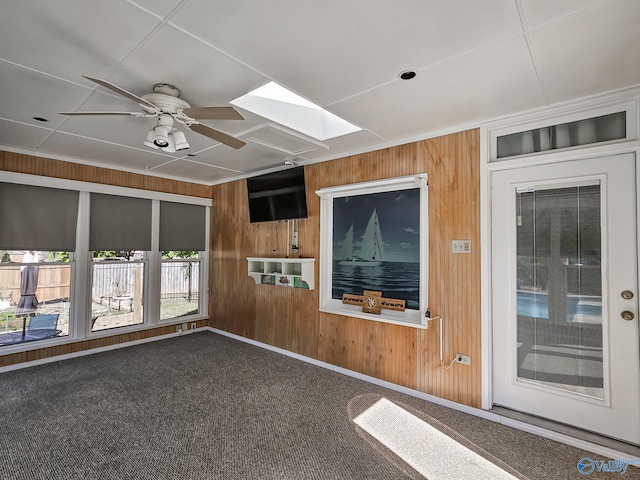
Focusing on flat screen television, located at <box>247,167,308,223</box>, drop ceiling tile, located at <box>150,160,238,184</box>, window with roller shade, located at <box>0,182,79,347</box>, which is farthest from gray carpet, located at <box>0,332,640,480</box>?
drop ceiling tile, located at <box>150,160,238,184</box>

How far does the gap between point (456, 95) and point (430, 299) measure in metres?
1.86

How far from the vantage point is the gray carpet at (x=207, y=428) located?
84.0 inches

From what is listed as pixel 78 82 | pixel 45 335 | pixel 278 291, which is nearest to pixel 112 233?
pixel 45 335

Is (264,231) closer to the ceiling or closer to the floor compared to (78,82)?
closer to the floor

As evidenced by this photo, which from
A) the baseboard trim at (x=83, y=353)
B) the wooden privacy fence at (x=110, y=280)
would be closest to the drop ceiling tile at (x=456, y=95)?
the wooden privacy fence at (x=110, y=280)

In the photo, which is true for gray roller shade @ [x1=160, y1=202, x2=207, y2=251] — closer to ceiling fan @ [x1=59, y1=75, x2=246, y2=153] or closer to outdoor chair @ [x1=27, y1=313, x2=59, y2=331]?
outdoor chair @ [x1=27, y1=313, x2=59, y2=331]

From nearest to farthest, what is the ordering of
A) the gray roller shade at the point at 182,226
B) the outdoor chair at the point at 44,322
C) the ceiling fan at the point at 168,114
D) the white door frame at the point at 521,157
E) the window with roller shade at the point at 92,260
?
the ceiling fan at the point at 168,114 < the white door frame at the point at 521,157 < the window with roller shade at the point at 92,260 < the outdoor chair at the point at 44,322 < the gray roller shade at the point at 182,226

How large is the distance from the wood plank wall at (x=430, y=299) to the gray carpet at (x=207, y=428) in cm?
27

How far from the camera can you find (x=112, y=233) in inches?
185

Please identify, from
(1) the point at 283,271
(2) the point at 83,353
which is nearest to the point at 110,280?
(2) the point at 83,353

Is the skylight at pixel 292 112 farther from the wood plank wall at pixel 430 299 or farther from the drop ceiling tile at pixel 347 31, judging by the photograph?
the drop ceiling tile at pixel 347 31

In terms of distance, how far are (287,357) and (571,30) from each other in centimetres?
420

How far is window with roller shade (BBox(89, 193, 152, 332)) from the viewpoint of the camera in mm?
4574

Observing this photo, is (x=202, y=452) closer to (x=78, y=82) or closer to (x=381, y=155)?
(x=78, y=82)
